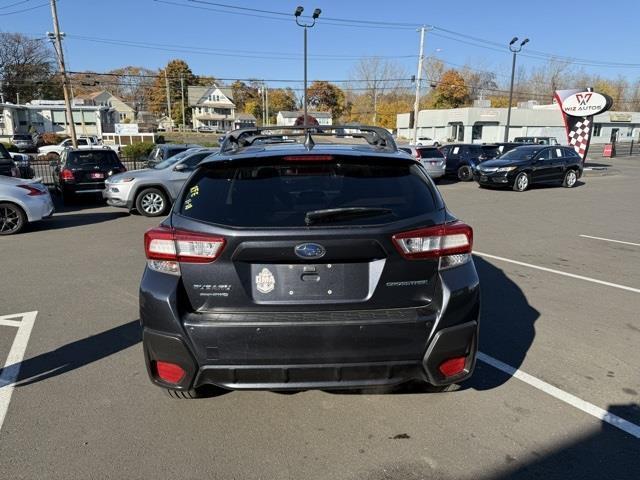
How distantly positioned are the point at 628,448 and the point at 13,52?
9669 centimetres

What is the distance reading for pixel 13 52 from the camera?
252 feet

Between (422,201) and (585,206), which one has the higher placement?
(422,201)

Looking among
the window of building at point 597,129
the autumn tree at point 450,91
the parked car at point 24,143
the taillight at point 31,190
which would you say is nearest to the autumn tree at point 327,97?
the autumn tree at point 450,91

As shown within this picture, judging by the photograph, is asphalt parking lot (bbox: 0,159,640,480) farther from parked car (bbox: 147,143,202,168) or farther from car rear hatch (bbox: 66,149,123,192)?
parked car (bbox: 147,143,202,168)

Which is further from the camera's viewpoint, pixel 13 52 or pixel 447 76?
pixel 447 76

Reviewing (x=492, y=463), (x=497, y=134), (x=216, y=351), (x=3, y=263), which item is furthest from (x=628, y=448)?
(x=497, y=134)

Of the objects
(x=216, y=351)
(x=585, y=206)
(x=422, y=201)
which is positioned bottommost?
(x=585, y=206)

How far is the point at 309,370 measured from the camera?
252 cm

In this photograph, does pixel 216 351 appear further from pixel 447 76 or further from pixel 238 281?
pixel 447 76

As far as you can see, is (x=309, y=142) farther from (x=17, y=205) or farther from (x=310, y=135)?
(x=17, y=205)

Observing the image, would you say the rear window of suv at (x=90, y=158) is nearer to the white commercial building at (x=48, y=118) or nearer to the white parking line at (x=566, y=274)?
the white parking line at (x=566, y=274)

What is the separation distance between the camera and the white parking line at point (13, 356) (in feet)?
10.7

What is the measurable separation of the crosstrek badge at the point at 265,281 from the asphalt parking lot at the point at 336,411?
974 mm

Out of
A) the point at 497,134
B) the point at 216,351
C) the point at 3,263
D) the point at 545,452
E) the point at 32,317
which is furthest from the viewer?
the point at 497,134
